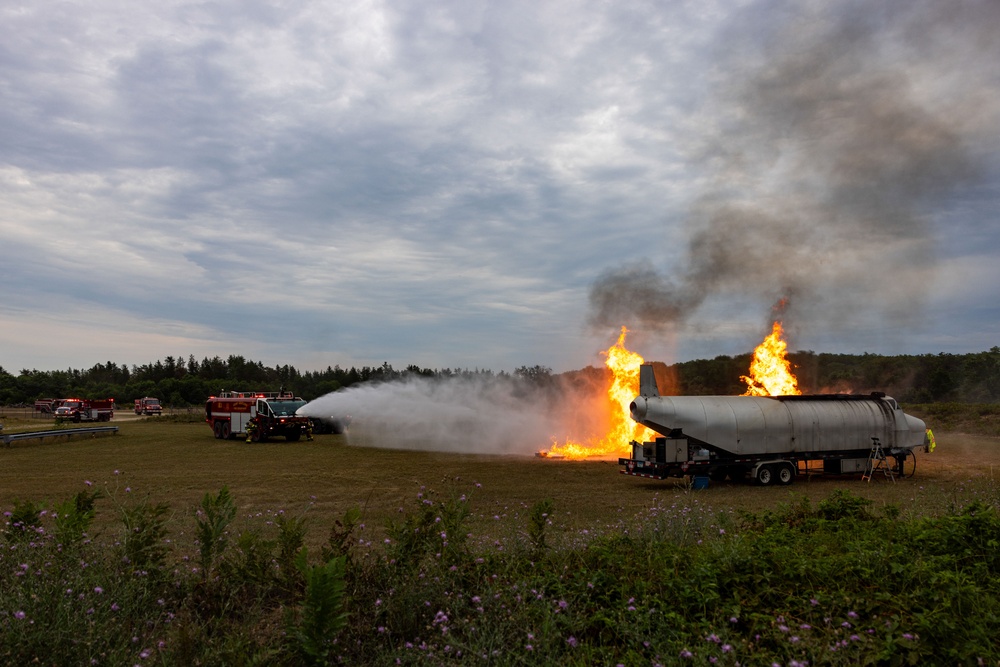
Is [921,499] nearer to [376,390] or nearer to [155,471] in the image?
[155,471]

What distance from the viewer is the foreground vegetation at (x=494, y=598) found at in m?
4.61

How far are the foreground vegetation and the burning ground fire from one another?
19096mm

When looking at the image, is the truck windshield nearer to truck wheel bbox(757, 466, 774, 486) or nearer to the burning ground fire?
the burning ground fire

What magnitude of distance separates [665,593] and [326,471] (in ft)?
64.7

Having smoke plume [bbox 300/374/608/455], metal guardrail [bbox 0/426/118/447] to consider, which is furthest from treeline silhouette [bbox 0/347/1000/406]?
metal guardrail [bbox 0/426/118/447]

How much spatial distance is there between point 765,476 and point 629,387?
10084 mm

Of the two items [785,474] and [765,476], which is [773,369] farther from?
[765,476]

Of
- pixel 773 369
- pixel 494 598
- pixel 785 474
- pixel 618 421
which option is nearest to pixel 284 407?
pixel 618 421

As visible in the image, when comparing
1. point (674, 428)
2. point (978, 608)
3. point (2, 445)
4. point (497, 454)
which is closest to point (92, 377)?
point (2, 445)

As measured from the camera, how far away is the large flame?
2998 cm

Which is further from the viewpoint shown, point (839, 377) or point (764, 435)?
point (839, 377)

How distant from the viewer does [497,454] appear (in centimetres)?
3216

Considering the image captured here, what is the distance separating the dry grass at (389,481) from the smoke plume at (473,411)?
14.4 feet

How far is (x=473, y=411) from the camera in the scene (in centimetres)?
3791
